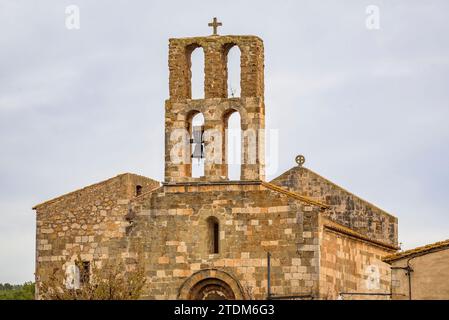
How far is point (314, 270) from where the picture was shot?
1762 inches

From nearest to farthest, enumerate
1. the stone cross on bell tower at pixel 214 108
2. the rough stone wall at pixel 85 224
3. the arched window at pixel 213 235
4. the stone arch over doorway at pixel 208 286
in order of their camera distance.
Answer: the stone arch over doorway at pixel 208 286 → the arched window at pixel 213 235 → the stone cross on bell tower at pixel 214 108 → the rough stone wall at pixel 85 224

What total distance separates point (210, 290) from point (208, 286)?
136 mm

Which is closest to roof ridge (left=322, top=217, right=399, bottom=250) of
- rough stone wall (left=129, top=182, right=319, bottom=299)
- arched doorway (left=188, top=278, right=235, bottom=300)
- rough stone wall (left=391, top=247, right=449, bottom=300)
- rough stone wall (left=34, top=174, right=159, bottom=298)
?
rough stone wall (left=129, top=182, right=319, bottom=299)

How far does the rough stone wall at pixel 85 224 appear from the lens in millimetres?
47156

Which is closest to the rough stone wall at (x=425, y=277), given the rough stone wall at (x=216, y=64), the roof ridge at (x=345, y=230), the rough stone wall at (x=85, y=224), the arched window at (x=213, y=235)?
the roof ridge at (x=345, y=230)

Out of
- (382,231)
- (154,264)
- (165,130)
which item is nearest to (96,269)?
(154,264)

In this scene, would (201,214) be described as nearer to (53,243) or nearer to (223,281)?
(223,281)

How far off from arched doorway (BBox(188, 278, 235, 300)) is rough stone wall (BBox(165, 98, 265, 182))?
10.3 feet

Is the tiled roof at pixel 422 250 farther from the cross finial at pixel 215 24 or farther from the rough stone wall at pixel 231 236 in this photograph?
the cross finial at pixel 215 24

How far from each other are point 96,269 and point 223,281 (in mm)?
3813

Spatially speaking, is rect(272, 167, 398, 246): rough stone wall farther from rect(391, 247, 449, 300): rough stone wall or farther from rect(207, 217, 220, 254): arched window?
rect(391, 247, 449, 300): rough stone wall

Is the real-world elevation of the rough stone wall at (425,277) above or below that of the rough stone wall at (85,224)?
below

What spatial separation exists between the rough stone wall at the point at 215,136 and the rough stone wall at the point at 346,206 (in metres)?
9.09

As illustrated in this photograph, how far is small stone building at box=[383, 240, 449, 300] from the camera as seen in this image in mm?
41156
